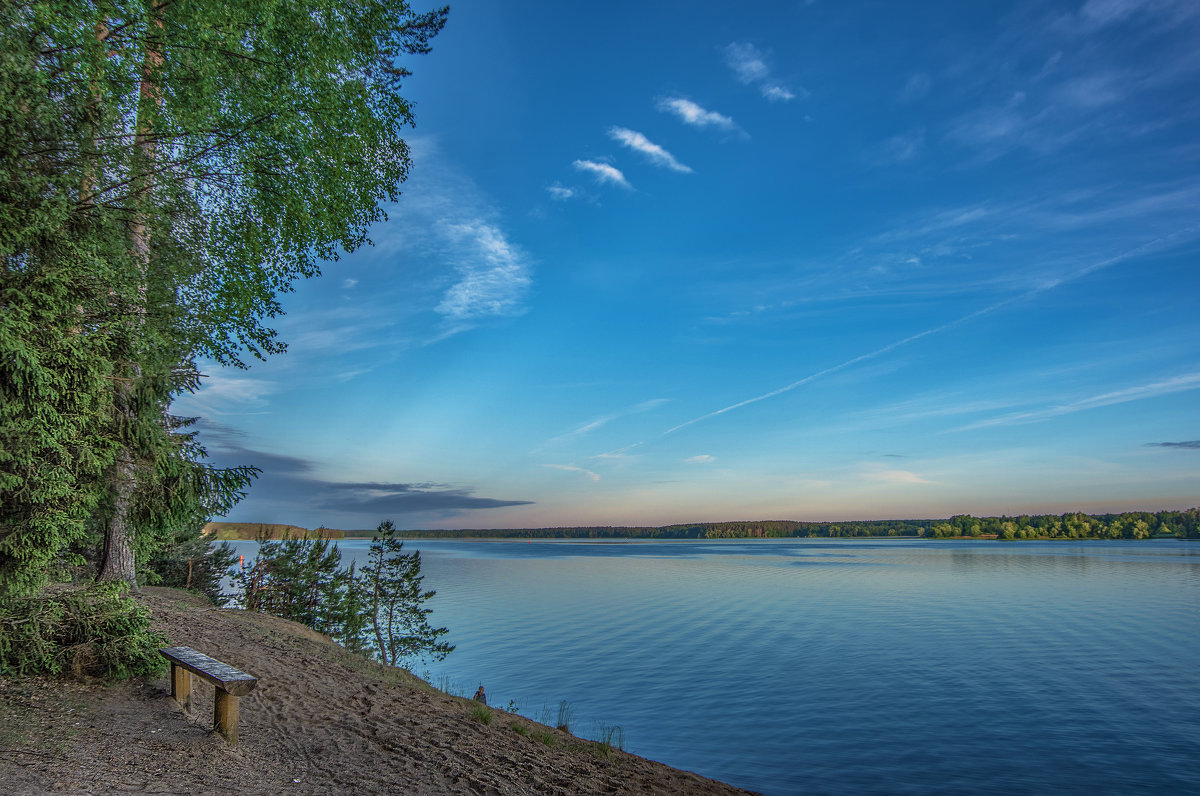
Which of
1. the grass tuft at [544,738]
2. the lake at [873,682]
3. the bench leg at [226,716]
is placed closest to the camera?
the bench leg at [226,716]

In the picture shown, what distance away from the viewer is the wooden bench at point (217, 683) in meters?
6.80

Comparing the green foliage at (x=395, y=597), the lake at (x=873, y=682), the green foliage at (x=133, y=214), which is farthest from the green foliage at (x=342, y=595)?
the green foliage at (x=133, y=214)

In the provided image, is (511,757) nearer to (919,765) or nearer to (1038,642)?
(919,765)

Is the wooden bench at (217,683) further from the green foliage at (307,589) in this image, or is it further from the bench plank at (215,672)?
the green foliage at (307,589)

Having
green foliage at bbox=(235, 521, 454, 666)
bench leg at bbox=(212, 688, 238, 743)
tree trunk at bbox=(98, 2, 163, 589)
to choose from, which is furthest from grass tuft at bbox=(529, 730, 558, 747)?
green foliage at bbox=(235, 521, 454, 666)

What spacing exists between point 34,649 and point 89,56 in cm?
684

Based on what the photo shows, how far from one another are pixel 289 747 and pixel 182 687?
63.2 inches

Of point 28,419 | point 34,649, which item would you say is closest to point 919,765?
point 34,649

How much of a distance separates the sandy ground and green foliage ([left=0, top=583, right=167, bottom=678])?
0.77 ft

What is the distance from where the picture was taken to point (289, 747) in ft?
24.6

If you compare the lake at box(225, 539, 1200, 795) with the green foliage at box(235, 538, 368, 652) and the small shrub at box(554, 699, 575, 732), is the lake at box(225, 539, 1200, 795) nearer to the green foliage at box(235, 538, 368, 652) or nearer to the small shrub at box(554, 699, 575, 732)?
the small shrub at box(554, 699, 575, 732)

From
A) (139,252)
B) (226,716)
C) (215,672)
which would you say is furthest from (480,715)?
(139,252)

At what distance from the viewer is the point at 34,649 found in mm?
7539

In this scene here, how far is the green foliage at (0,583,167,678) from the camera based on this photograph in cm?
751
